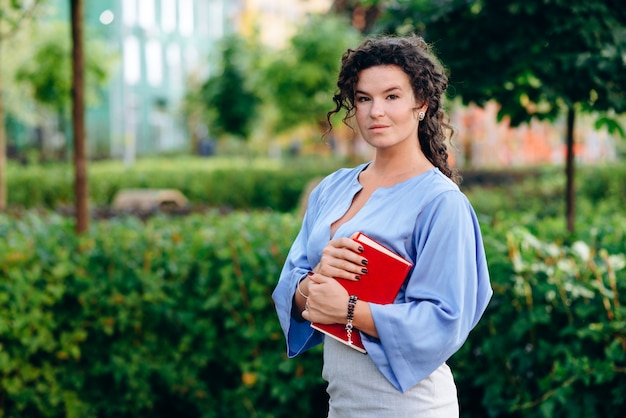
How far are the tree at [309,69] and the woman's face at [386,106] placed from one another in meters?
14.9

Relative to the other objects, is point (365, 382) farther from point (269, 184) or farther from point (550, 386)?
point (269, 184)

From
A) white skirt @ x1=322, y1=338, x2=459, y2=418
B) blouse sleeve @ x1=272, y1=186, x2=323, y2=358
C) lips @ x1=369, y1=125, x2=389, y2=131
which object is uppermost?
lips @ x1=369, y1=125, x2=389, y2=131

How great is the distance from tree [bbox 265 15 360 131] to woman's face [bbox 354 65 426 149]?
14.9 meters

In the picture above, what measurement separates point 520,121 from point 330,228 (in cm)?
285

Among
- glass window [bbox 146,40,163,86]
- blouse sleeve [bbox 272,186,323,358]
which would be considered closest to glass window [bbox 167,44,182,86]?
glass window [bbox 146,40,163,86]

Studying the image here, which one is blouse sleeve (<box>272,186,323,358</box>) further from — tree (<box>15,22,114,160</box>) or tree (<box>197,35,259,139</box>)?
tree (<box>197,35,259,139</box>)

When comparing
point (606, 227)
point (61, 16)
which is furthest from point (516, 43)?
point (61, 16)

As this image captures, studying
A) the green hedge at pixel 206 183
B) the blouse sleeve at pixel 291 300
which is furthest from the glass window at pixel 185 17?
the blouse sleeve at pixel 291 300

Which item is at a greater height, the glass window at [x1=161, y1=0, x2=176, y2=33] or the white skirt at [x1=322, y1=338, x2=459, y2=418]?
the glass window at [x1=161, y1=0, x2=176, y2=33]

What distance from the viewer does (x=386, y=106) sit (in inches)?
81.6

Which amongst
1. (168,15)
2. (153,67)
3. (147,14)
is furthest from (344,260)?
(168,15)

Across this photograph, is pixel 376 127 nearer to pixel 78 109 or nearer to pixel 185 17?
pixel 78 109

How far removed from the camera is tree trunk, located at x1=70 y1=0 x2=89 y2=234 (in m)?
5.08

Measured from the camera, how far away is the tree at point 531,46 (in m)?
3.94
